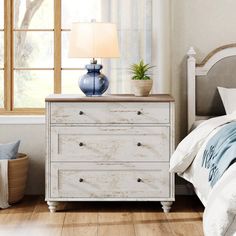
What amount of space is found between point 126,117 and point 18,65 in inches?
49.1

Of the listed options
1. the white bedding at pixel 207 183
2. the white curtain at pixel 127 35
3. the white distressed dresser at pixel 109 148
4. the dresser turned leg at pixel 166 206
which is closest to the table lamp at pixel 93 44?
the white distressed dresser at pixel 109 148

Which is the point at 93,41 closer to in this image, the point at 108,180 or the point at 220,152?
the point at 108,180

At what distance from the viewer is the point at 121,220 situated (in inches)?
159

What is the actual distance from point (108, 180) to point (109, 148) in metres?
0.23

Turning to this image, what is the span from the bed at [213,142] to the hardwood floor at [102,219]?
0.25 m

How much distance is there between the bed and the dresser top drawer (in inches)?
11.3

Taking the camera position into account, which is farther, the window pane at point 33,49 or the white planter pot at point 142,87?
the window pane at point 33,49

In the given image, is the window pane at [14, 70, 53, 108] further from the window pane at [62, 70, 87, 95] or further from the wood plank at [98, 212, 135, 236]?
the wood plank at [98, 212, 135, 236]

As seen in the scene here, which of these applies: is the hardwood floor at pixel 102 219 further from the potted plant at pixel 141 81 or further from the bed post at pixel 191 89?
the potted plant at pixel 141 81

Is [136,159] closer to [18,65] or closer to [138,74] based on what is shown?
[138,74]

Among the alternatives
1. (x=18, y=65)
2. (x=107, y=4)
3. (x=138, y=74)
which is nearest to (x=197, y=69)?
(x=138, y=74)

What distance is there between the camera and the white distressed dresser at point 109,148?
4.20 m

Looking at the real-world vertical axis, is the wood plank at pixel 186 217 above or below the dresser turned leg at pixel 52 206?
below

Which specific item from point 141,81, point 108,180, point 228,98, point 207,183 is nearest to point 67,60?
point 141,81
